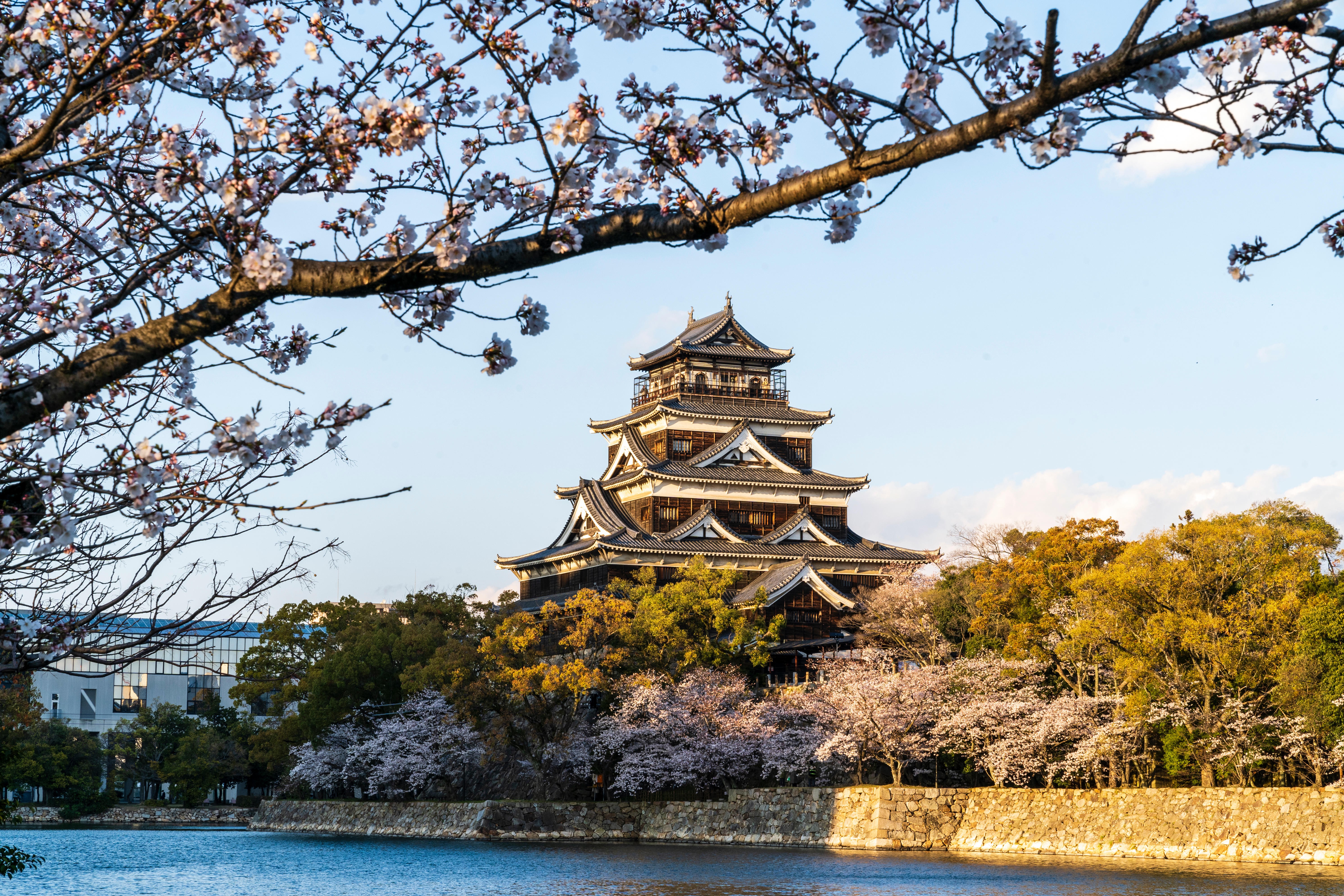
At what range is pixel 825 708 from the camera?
33.2m

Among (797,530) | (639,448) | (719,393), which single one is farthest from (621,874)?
(719,393)

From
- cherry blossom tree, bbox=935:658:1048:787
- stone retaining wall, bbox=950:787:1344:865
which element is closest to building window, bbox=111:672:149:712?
cherry blossom tree, bbox=935:658:1048:787

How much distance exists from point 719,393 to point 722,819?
63.1 ft

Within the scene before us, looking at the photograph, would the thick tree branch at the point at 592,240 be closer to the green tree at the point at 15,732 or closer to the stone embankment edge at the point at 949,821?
the stone embankment edge at the point at 949,821

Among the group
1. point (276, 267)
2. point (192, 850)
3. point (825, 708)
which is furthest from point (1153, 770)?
point (276, 267)

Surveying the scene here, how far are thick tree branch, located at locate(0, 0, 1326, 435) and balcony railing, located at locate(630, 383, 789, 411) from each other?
44.6 m

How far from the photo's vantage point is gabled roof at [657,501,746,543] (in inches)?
1795

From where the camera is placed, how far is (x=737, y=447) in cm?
4831

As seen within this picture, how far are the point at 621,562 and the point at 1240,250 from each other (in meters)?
39.5

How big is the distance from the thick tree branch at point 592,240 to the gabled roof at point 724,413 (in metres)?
43.3

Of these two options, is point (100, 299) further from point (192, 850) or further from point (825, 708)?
point (192, 850)

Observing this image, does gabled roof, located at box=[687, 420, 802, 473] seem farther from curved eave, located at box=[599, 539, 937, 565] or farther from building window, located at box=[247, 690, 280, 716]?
building window, located at box=[247, 690, 280, 716]

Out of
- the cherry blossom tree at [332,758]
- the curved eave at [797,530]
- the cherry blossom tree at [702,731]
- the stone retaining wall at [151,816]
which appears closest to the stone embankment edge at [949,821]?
the cherry blossom tree at [702,731]

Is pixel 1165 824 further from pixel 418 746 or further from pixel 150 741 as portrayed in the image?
pixel 150 741
